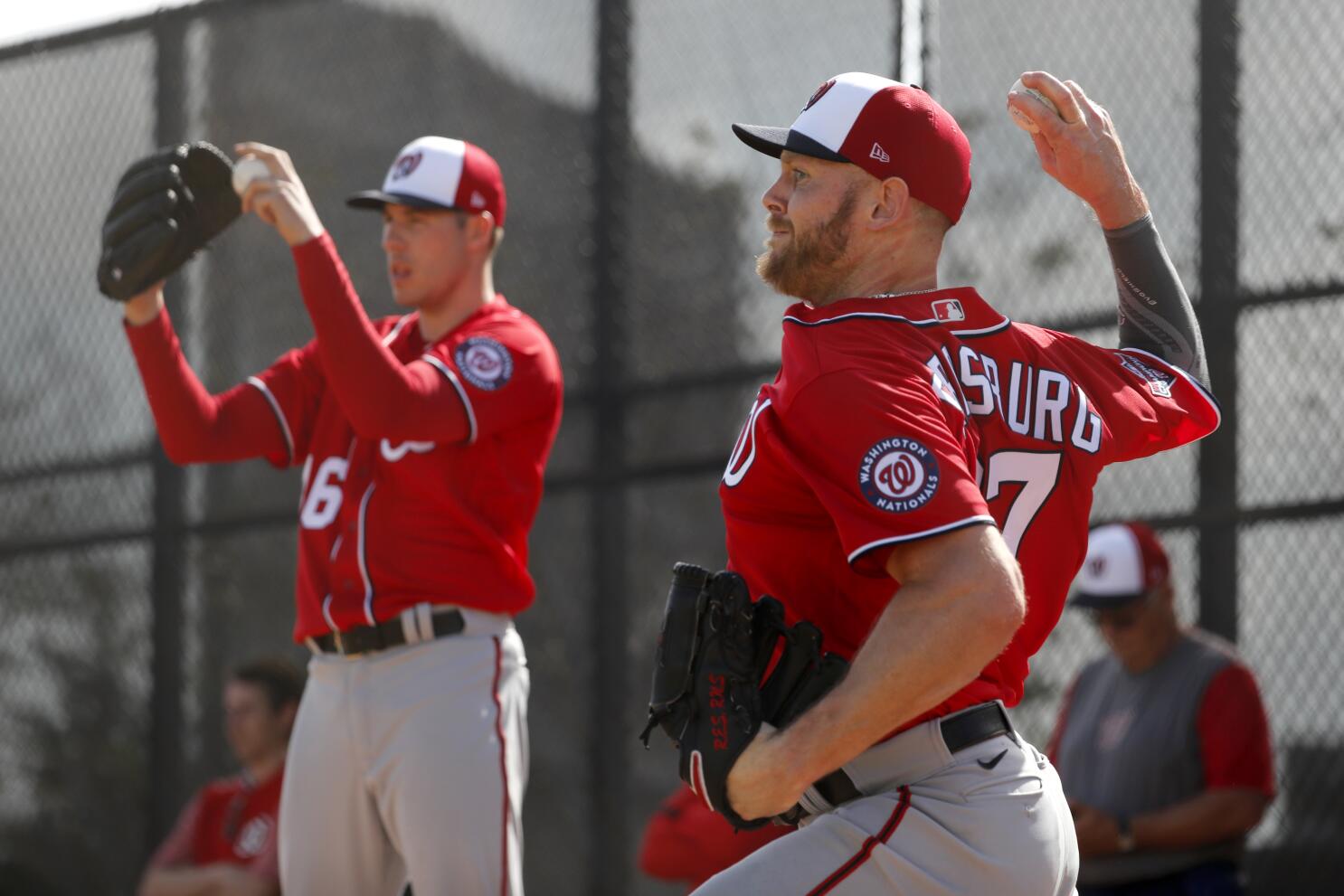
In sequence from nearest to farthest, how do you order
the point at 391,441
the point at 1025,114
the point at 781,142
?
1. the point at 781,142
2. the point at 1025,114
3. the point at 391,441

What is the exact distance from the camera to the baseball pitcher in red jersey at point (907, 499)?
2312 millimetres

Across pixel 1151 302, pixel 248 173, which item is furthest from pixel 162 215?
pixel 1151 302

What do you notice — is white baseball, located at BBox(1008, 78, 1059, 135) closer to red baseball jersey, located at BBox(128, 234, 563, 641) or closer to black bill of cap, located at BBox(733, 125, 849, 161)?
black bill of cap, located at BBox(733, 125, 849, 161)

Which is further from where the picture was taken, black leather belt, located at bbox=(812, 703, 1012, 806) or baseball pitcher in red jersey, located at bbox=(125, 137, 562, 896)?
baseball pitcher in red jersey, located at bbox=(125, 137, 562, 896)

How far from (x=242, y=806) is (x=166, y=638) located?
3.33 ft

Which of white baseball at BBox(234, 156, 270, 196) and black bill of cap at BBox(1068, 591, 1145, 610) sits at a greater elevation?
white baseball at BBox(234, 156, 270, 196)

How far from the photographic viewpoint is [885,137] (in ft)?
8.84

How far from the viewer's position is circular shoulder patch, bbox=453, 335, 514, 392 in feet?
12.9

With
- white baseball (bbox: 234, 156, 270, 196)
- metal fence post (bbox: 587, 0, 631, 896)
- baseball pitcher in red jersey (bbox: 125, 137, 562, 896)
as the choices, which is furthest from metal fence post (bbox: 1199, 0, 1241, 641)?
white baseball (bbox: 234, 156, 270, 196)

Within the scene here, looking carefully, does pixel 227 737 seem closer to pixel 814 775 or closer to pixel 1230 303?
pixel 1230 303

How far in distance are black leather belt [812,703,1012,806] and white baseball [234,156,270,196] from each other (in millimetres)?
1977

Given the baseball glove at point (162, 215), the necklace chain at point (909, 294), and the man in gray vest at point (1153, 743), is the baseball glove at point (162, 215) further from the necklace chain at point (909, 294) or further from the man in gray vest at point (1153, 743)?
the man in gray vest at point (1153, 743)

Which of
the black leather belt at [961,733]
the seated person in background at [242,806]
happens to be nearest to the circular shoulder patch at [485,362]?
the black leather belt at [961,733]

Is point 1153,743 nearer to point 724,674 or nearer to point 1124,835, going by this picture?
point 1124,835
